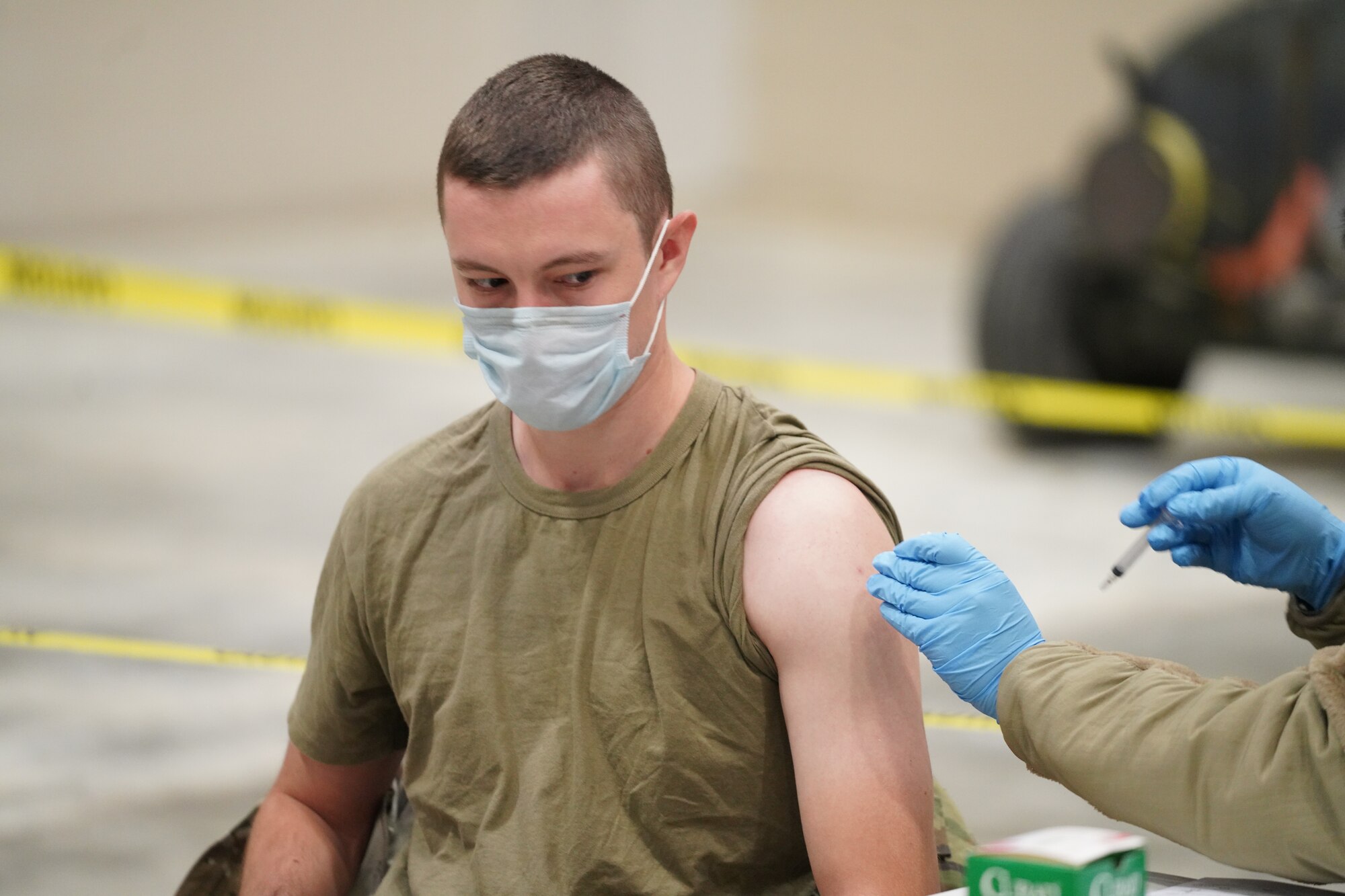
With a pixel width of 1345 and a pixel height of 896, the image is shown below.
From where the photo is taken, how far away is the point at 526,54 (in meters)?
9.81

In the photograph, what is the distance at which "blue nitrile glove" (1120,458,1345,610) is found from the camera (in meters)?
1.65

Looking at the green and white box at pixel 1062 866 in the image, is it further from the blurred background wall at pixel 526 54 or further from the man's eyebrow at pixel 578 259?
the blurred background wall at pixel 526 54

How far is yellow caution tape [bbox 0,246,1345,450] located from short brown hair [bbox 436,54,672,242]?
354 cm

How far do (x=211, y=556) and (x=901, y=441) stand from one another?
2.73 metres

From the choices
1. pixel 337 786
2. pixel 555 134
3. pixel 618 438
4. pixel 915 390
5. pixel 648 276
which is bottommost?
pixel 337 786

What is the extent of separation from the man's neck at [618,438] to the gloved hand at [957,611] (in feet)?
Result: 1.01

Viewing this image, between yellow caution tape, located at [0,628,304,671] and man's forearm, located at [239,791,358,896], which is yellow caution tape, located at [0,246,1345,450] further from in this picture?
man's forearm, located at [239,791,358,896]

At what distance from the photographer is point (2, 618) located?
13.0 ft

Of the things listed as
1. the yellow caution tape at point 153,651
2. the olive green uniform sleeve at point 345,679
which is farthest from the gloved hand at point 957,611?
the yellow caution tape at point 153,651

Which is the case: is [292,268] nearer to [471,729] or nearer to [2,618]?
[2,618]

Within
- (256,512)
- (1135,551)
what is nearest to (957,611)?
(1135,551)

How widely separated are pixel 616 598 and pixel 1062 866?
63cm

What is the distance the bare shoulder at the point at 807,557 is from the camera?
5.19 feet

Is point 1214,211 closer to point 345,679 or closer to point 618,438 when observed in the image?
point 618,438
